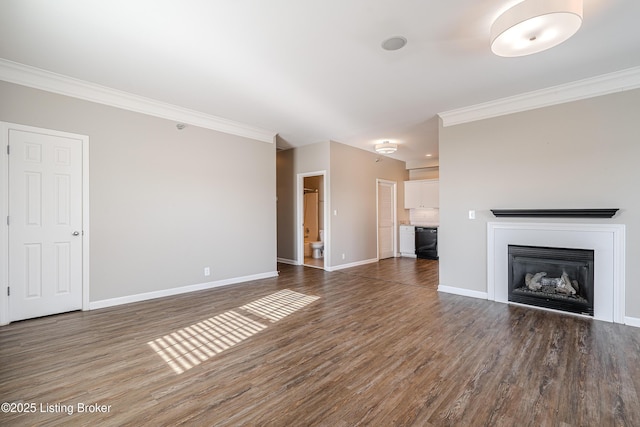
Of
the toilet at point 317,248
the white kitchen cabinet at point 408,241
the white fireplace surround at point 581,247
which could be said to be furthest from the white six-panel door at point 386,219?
the white fireplace surround at point 581,247

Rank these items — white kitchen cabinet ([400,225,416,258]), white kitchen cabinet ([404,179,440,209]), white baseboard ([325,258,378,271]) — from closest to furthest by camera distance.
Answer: white baseboard ([325,258,378,271]) → white kitchen cabinet ([404,179,440,209]) → white kitchen cabinet ([400,225,416,258])

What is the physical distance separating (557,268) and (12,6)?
19.5 feet

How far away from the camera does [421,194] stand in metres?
8.01

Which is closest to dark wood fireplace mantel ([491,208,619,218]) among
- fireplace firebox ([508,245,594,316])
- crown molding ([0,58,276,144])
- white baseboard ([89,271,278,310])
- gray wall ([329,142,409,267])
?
fireplace firebox ([508,245,594,316])

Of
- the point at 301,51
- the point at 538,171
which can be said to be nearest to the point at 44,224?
the point at 301,51

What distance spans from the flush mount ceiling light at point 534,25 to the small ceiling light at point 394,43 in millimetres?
704

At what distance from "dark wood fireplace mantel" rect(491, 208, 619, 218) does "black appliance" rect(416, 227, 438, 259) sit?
3673 mm

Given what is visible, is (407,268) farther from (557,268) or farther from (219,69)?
(219,69)

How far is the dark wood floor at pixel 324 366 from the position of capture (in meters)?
1.76

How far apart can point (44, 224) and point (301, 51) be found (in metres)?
3.49

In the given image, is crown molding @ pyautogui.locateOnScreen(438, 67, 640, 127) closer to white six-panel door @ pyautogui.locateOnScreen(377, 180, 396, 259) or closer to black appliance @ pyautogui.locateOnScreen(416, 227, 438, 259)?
white six-panel door @ pyautogui.locateOnScreen(377, 180, 396, 259)

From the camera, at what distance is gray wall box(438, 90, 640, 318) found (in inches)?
127

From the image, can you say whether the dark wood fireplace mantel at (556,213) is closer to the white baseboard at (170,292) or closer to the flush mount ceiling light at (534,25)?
the flush mount ceiling light at (534,25)

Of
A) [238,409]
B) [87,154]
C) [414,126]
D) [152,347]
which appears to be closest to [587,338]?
[238,409]
